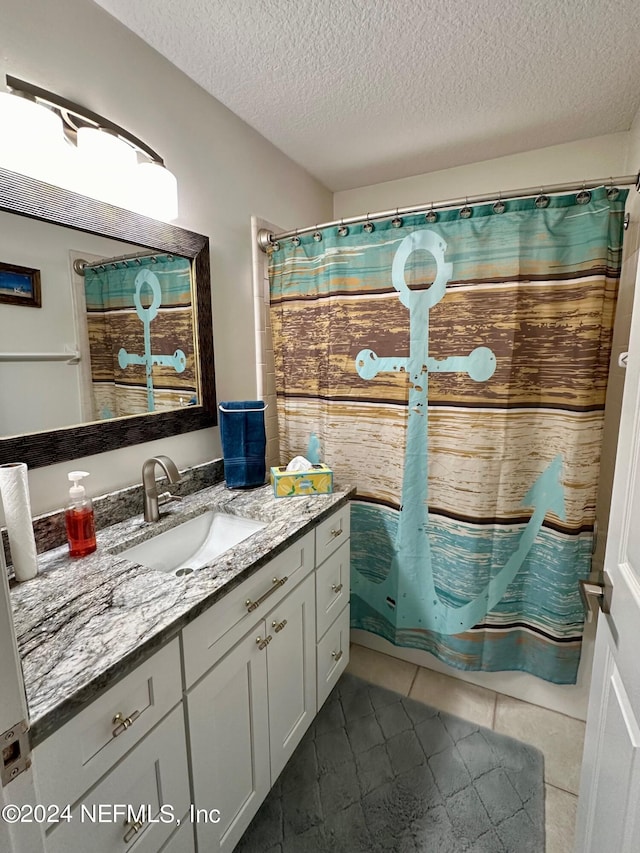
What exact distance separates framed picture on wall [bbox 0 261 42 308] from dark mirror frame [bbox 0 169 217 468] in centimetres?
14

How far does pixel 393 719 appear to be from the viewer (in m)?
1.62

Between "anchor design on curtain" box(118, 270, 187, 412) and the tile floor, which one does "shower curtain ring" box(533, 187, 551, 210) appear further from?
the tile floor

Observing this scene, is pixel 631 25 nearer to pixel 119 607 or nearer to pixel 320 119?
pixel 320 119

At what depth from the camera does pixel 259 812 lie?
1285 millimetres

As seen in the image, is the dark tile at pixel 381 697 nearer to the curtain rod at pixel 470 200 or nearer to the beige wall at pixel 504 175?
the curtain rod at pixel 470 200

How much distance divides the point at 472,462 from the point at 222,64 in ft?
5.47

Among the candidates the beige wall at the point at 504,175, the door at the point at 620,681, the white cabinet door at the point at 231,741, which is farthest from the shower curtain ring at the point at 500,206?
the white cabinet door at the point at 231,741

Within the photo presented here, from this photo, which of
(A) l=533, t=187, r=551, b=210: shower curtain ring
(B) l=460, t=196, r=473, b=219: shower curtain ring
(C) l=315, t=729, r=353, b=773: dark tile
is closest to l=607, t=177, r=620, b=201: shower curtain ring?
(A) l=533, t=187, r=551, b=210: shower curtain ring

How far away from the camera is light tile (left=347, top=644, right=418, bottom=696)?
181cm

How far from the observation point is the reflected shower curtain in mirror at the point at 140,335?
1252mm

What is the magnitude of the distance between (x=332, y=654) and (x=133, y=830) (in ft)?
3.03

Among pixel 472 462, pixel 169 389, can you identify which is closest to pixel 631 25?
pixel 472 462

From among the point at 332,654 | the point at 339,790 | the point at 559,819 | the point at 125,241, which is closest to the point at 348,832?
the point at 339,790

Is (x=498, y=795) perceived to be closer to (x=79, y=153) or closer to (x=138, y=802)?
(x=138, y=802)
